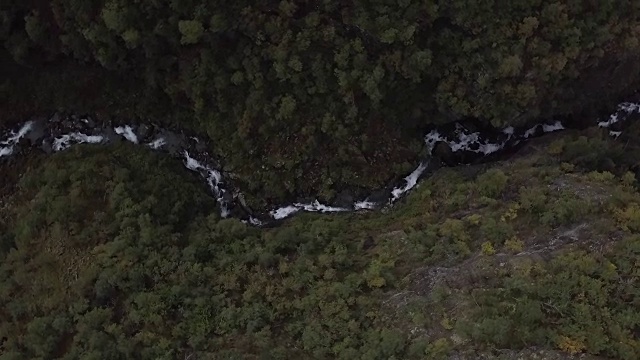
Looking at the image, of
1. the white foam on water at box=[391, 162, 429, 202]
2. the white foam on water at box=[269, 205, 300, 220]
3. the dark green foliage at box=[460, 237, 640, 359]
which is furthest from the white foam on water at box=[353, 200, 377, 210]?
the dark green foliage at box=[460, 237, 640, 359]

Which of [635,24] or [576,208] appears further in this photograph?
[635,24]

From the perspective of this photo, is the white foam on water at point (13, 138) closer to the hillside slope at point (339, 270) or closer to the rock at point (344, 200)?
the hillside slope at point (339, 270)

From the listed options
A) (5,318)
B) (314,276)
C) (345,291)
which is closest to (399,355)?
(345,291)

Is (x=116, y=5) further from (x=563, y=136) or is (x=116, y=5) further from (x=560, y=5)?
(x=563, y=136)

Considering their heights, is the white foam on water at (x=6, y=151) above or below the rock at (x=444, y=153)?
above

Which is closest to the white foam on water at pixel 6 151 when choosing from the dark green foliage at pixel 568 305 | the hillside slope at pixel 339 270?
the hillside slope at pixel 339 270

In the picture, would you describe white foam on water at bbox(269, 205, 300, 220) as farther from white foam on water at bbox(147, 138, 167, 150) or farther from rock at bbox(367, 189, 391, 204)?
white foam on water at bbox(147, 138, 167, 150)

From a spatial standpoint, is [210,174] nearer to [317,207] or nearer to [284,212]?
[284,212]
